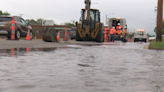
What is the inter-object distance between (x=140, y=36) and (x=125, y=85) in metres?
41.1

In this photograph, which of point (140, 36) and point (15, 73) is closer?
point (15, 73)

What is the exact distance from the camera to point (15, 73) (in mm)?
6258

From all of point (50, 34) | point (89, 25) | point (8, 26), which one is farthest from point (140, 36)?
point (8, 26)

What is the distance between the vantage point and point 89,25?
2675cm

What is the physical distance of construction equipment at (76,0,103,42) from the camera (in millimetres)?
26172

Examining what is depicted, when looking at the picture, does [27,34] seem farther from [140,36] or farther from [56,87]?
[140,36]

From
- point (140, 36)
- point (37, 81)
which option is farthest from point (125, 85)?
point (140, 36)

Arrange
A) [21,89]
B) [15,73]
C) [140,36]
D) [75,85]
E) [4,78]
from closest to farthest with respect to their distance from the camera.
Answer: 1. [21,89]
2. [75,85]
3. [4,78]
4. [15,73]
5. [140,36]

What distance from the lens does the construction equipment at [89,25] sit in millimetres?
26172

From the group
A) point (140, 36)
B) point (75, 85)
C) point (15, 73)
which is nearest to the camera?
point (75, 85)

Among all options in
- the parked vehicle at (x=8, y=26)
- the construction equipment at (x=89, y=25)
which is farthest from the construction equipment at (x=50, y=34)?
the construction equipment at (x=89, y=25)

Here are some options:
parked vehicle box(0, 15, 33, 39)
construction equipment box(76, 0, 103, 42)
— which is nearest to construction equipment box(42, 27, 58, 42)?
parked vehicle box(0, 15, 33, 39)

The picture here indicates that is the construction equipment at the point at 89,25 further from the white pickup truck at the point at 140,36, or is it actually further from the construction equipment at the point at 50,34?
the white pickup truck at the point at 140,36

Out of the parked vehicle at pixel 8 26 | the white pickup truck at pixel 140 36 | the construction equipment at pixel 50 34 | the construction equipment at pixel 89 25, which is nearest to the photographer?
the parked vehicle at pixel 8 26
